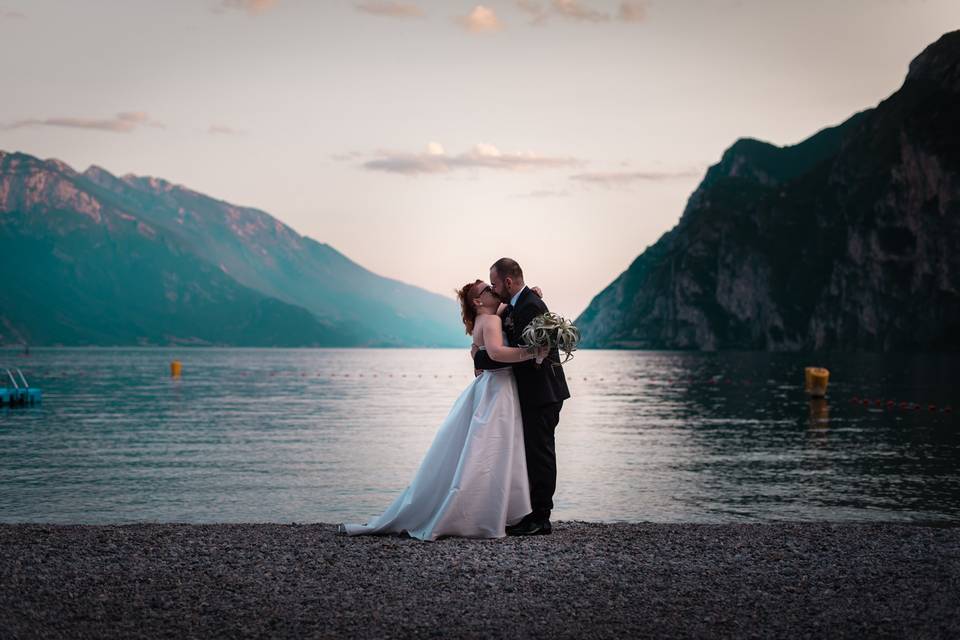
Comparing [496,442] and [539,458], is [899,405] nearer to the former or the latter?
[539,458]

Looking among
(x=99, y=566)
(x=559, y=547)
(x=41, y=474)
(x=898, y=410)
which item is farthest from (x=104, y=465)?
(x=898, y=410)

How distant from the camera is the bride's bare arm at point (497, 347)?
1177 cm

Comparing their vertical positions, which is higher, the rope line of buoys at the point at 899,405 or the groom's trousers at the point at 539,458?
the groom's trousers at the point at 539,458

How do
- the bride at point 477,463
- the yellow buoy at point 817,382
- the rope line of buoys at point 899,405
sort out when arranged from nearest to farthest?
the bride at point 477,463
the rope line of buoys at point 899,405
the yellow buoy at point 817,382

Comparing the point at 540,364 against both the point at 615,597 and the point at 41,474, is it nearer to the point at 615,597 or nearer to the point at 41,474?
the point at 615,597

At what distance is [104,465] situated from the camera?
2831 centimetres

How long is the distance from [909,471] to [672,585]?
20.1 meters

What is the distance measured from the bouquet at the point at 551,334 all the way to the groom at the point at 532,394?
1.35ft

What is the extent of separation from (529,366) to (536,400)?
473 mm

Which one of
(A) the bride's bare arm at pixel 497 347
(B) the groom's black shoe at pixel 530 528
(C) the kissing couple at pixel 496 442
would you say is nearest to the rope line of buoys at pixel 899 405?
(B) the groom's black shoe at pixel 530 528

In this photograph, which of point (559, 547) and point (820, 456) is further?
point (820, 456)

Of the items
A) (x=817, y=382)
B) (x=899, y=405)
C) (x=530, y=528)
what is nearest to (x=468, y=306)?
(x=530, y=528)

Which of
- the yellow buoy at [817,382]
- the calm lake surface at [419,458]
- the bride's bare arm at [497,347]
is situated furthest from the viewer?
the yellow buoy at [817,382]

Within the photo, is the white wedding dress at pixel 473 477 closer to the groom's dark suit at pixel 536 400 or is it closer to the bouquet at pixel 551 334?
the groom's dark suit at pixel 536 400
